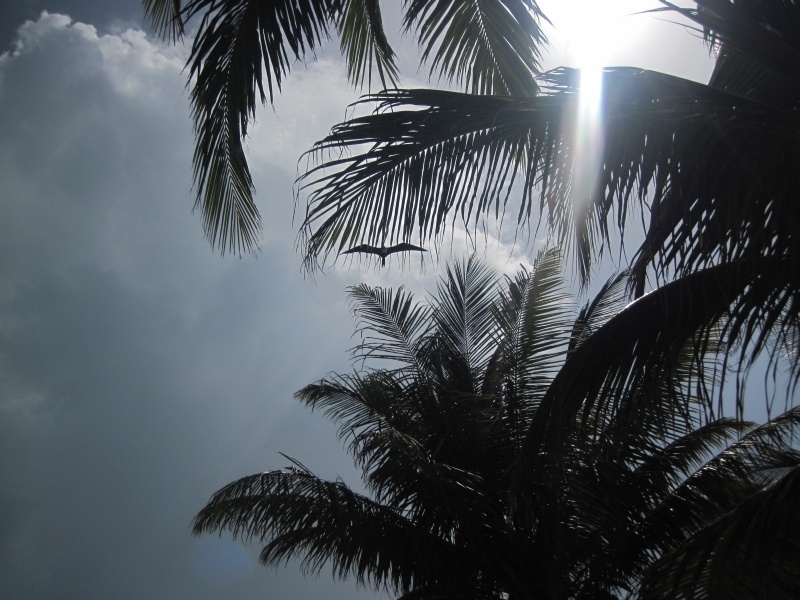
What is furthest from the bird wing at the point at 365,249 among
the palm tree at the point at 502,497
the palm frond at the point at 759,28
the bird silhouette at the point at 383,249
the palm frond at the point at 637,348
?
the palm tree at the point at 502,497

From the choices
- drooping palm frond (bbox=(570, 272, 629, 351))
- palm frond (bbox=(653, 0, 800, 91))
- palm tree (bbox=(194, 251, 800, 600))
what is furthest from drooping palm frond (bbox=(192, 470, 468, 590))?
palm frond (bbox=(653, 0, 800, 91))

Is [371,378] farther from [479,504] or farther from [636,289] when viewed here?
[636,289]

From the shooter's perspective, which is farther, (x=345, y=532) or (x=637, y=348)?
(x=345, y=532)

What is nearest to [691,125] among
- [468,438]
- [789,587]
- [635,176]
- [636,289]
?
[635,176]

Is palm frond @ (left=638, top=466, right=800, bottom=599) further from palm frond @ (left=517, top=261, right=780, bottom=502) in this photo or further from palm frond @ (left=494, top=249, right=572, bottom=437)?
palm frond @ (left=494, top=249, right=572, bottom=437)

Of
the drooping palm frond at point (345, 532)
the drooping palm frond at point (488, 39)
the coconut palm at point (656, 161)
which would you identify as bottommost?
the drooping palm frond at point (345, 532)

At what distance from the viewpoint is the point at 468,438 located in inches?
273

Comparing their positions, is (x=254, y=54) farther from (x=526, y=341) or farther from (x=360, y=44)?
(x=526, y=341)

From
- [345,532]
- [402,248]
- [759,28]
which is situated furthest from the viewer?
[345,532]

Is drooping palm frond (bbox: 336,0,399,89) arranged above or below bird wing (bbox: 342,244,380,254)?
above

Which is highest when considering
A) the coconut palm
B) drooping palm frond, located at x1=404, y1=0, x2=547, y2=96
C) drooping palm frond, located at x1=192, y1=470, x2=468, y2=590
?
drooping palm frond, located at x1=404, y1=0, x2=547, y2=96

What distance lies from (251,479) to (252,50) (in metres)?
4.86

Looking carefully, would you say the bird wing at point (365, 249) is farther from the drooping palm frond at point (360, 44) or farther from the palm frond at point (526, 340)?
the palm frond at point (526, 340)

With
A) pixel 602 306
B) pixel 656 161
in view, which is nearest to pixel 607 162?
pixel 656 161
